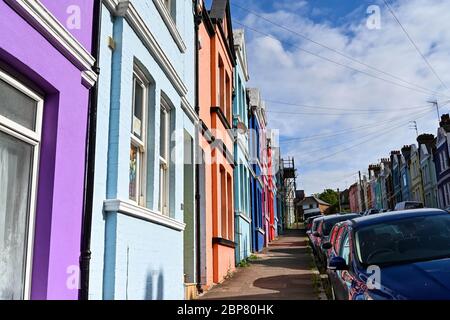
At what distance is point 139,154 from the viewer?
6.96 metres

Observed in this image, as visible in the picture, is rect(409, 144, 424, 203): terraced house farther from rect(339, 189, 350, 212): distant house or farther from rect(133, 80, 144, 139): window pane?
rect(339, 189, 350, 212): distant house

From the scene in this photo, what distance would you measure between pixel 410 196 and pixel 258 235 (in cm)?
3702

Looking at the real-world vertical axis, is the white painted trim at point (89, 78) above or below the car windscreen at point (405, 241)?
above

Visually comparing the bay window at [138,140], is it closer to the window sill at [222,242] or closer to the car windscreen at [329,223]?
the window sill at [222,242]

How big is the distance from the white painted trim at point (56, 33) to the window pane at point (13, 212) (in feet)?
3.57

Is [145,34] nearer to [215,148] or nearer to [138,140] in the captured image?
[138,140]

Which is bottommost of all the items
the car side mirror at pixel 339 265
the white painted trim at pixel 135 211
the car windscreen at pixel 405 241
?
the car side mirror at pixel 339 265

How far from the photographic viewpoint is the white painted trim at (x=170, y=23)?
25.8 ft

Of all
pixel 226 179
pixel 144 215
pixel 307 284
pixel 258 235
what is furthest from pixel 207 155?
pixel 258 235

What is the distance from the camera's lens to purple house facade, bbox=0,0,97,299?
4.02 m

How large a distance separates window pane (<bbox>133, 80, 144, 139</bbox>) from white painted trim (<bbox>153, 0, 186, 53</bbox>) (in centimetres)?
160

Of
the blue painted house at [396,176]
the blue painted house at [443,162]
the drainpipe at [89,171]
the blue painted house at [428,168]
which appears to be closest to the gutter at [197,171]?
the drainpipe at [89,171]
